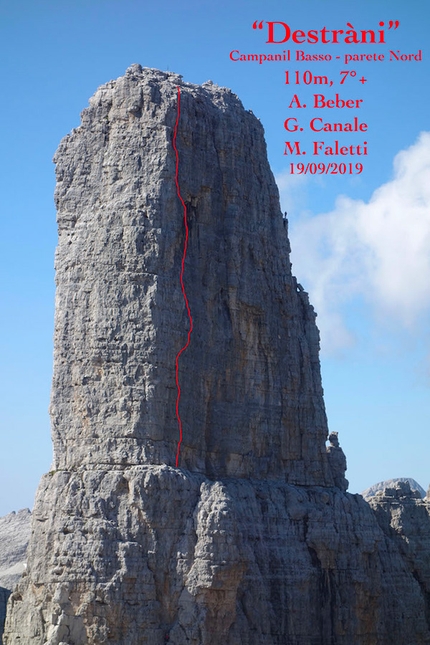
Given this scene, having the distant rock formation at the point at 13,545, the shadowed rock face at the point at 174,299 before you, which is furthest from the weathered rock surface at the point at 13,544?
the shadowed rock face at the point at 174,299

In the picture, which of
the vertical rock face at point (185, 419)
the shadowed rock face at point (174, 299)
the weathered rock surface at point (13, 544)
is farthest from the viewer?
the weathered rock surface at point (13, 544)

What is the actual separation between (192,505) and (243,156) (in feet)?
48.0

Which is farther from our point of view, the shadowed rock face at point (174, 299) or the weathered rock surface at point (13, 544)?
the weathered rock surface at point (13, 544)

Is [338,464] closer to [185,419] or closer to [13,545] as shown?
[185,419]

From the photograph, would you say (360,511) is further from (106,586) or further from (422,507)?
(106,586)

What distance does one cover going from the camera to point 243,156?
5916cm

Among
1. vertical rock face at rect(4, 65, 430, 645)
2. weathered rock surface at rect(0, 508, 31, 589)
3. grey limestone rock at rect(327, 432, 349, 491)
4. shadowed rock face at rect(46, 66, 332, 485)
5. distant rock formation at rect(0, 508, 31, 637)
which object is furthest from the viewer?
weathered rock surface at rect(0, 508, 31, 589)

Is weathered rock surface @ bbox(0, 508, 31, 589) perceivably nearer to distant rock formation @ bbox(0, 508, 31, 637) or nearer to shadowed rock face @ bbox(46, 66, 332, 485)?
distant rock formation @ bbox(0, 508, 31, 637)

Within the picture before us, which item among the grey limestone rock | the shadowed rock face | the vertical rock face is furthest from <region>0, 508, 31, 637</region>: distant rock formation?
the shadowed rock face

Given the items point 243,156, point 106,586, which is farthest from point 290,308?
point 106,586

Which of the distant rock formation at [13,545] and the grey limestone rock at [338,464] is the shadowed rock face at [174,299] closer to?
the grey limestone rock at [338,464]

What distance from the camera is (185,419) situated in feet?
176

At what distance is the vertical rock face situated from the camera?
50438mm

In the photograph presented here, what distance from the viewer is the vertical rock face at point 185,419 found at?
50.4 meters
